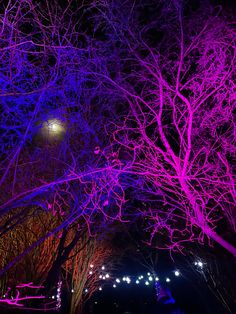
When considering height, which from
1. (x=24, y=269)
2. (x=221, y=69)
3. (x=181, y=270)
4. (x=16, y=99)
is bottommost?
(x=181, y=270)

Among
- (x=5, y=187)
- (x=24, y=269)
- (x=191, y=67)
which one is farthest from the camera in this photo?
(x=24, y=269)

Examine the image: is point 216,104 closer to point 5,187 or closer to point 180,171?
point 180,171

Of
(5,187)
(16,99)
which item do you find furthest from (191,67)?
(5,187)

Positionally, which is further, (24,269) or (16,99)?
(24,269)

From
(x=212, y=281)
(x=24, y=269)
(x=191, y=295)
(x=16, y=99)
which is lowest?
(x=191, y=295)

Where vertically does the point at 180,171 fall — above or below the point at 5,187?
above

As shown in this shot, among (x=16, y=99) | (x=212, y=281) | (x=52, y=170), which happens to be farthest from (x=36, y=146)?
(x=212, y=281)

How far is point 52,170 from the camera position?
9148 millimetres

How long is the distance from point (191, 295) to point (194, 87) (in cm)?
1551

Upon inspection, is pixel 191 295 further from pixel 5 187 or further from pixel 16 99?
pixel 16 99

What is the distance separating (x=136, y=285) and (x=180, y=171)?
22.9 metres

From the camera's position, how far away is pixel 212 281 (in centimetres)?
1441

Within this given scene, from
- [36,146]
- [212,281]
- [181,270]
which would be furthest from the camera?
[181,270]

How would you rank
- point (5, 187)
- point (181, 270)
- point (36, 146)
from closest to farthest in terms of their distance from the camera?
point (36, 146) < point (5, 187) < point (181, 270)
